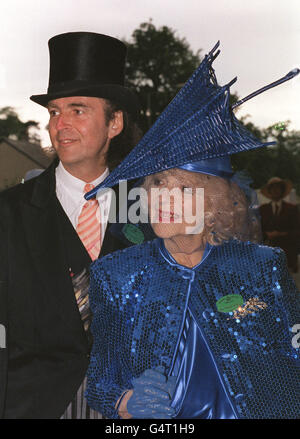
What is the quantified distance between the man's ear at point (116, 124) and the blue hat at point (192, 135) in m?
0.82

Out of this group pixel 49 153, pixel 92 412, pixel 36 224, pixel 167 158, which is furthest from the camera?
pixel 49 153

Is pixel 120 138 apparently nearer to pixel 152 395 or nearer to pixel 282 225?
pixel 152 395

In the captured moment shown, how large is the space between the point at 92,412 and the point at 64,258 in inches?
28.1

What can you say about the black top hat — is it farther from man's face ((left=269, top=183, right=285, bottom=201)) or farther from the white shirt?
man's face ((left=269, top=183, right=285, bottom=201))

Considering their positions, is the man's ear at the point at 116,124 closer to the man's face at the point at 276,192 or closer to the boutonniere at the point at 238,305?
the boutonniere at the point at 238,305

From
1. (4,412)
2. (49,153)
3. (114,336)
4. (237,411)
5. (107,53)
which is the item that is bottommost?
(4,412)

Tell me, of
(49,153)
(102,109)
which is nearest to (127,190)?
(102,109)

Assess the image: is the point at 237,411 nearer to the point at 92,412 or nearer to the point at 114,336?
the point at 114,336

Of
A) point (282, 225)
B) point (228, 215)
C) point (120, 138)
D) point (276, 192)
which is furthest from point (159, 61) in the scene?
point (228, 215)

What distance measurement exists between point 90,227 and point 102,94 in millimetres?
650

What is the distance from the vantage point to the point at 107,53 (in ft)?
9.83

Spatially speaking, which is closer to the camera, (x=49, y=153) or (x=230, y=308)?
(x=230, y=308)

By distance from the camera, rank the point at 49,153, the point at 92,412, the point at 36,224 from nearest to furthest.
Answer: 1. the point at 92,412
2. the point at 36,224
3. the point at 49,153

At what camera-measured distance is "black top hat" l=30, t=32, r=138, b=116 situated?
2.92m
